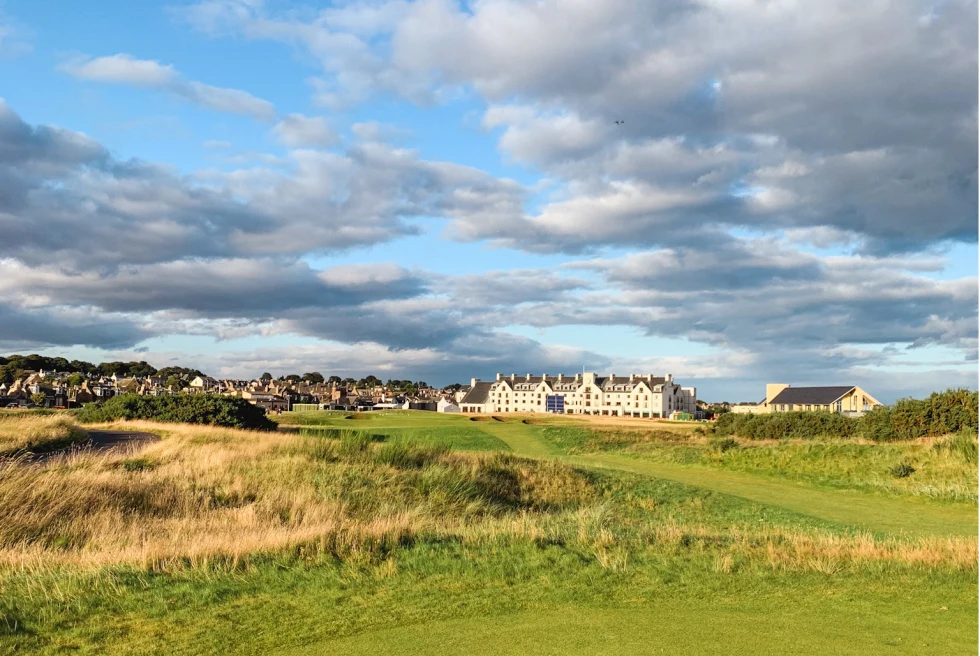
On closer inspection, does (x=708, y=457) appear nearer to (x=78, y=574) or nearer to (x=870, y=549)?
→ (x=870, y=549)

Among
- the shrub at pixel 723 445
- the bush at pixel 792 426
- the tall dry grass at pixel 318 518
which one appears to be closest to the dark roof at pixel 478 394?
the bush at pixel 792 426

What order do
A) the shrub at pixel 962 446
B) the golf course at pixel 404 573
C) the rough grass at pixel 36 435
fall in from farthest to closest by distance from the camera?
the shrub at pixel 962 446
the rough grass at pixel 36 435
the golf course at pixel 404 573

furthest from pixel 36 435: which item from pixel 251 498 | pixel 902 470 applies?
pixel 902 470

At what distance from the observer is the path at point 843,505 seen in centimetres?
2044

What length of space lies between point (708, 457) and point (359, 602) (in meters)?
34.2

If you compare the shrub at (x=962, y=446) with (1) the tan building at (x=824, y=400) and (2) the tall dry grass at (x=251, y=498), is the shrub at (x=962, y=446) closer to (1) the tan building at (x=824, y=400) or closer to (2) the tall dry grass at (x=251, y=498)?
(2) the tall dry grass at (x=251, y=498)

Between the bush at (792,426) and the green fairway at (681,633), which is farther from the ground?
the bush at (792,426)

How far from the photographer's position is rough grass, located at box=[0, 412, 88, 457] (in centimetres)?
2522

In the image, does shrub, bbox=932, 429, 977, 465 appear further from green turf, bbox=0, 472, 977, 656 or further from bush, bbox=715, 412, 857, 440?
green turf, bbox=0, 472, 977, 656

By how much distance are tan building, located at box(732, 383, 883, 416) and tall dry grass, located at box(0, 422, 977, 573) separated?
72.2 meters

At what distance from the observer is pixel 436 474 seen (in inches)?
849

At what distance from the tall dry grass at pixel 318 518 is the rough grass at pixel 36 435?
5.04 m

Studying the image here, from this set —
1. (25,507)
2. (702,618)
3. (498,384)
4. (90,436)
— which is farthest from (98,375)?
(702,618)

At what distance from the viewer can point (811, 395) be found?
307 ft
